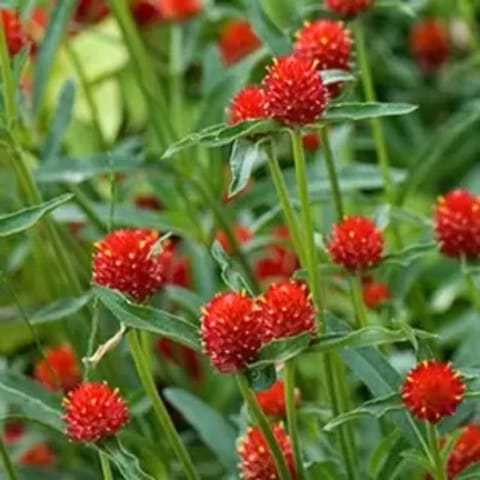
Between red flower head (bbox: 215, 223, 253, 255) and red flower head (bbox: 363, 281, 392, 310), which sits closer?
red flower head (bbox: 363, 281, 392, 310)

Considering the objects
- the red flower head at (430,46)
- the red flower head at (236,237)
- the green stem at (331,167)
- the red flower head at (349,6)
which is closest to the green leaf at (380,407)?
the green stem at (331,167)

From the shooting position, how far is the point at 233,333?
40.1 inches

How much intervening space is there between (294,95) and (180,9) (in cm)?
85

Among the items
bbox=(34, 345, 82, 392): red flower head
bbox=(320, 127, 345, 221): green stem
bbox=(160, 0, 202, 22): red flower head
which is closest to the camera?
bbox=(320, 127, 345, 221): green stem

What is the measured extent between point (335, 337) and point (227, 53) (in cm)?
120

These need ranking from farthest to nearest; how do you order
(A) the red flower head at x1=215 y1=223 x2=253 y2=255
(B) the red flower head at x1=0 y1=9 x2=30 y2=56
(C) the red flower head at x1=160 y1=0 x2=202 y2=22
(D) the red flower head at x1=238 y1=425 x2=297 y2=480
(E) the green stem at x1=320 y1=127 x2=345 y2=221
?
(C) the red flower head at x1=160 y1=0 x2=202 y2=22, (A) the red flower head at x1=215 y1=223 x2=253 y2=255, (B) the red flower head at x1=0 y1=9 x2=30 y2=56, (E) the green stem at x1=320 y1=127 x2=345 y2=221, (D) the red flower head at x1=238 y1=425 x2=297 y2=480

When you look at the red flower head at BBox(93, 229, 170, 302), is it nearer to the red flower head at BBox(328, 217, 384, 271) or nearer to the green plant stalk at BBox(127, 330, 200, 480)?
the green plant stalk at BBox(127, 330, 200, 480)

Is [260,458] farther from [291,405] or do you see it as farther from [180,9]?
[180,9]

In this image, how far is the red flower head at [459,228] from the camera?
131cm

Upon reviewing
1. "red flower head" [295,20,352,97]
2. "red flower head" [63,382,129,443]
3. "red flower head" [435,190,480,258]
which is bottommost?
"red flower head" [435,190,480,258]

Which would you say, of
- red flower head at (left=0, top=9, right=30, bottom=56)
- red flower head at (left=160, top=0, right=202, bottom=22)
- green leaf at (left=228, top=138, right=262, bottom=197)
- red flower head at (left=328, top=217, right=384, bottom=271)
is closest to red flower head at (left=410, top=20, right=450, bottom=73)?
red flower head at (left=160, top=0, right=202, bottom=22)

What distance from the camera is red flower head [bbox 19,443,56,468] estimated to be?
1580 millimetres

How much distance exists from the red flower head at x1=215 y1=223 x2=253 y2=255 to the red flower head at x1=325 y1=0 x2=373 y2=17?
334 millimetres

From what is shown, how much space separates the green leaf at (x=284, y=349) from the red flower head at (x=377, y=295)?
0.52 m
